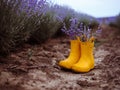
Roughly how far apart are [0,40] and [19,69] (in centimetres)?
37

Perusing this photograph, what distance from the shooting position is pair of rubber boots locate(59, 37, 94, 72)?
117 inches

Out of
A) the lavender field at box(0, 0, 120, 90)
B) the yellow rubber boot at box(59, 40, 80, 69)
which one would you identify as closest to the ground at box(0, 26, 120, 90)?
the lavender field at box(0, 0, 120, 90)

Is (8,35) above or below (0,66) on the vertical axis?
above

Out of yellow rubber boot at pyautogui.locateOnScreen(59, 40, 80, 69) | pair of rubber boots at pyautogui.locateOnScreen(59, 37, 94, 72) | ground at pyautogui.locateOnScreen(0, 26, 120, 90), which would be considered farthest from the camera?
yellow rubber boot at pyautogui.locateOnScreen(59, 40, 80, 69)

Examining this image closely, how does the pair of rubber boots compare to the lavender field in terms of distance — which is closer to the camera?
the lavender field

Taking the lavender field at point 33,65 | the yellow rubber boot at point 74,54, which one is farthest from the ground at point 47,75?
the yellow rubber boot at point 74,54

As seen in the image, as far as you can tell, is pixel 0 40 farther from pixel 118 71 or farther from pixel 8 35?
pixel 118 71

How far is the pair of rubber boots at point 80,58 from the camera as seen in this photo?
9.78 feet

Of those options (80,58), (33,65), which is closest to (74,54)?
(80,58)

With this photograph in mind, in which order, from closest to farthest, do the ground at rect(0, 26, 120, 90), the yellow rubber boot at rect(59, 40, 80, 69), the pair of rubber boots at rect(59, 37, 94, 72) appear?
the ground at rect(0, 26, 120, 90) < the pair of rubber boots at rect(59, 37, 94, 72) < the yellow rubber boot at rect(59, 40, 80, 69)

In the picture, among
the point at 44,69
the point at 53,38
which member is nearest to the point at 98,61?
the point at 44,69

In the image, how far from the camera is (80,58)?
314cm

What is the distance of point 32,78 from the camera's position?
8.50 feet

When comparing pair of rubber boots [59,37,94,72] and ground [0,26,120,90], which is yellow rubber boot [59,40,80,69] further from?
ground [0,26,120,90]
